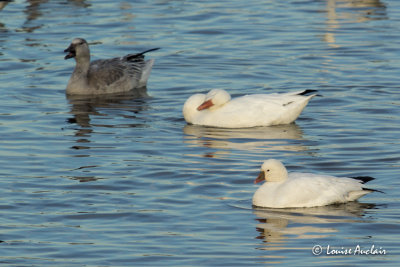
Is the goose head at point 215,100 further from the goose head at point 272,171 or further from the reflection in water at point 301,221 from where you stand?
the reflection in water at point 301,221

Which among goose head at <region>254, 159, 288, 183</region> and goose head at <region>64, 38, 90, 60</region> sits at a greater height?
goose head at <region>254, 159, 288, 183</region>

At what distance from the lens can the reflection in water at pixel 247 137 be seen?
52.4 feet

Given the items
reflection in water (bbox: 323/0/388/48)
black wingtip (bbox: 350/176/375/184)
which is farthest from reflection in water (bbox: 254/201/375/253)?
reflection in water (bbox: 323/0/388/48)

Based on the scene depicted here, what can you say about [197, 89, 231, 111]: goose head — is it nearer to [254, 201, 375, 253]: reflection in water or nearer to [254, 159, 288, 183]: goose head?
[254, 159, 288, 183]: goose head

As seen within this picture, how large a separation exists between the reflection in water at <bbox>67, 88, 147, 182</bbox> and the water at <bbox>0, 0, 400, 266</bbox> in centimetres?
6

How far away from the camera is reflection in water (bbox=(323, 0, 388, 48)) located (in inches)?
1046

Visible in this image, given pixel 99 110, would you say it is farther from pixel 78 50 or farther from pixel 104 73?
pixel 78 50

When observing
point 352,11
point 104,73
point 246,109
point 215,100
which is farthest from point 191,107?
point 352,11

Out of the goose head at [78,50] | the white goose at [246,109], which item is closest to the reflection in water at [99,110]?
the goose head at [78,50]

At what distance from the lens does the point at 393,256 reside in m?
10.9

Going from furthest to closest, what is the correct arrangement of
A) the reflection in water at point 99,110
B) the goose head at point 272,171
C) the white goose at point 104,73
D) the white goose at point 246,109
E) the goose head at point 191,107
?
1. the white goose at point 104,73
2. the goose head at point 191,107
3. the white goose at point 246,109
4. the reflection in water at point 99,110
5. the goose head at point 272,171

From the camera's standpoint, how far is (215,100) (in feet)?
56.7

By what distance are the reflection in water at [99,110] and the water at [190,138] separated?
58 millimetres

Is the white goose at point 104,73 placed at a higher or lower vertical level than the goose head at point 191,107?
lower
